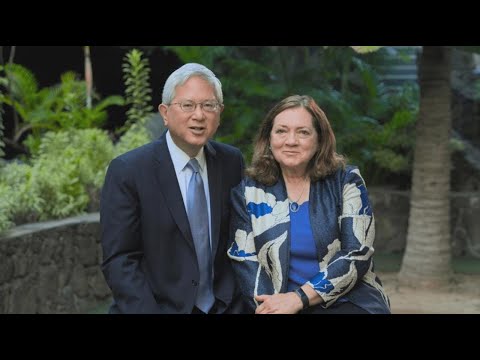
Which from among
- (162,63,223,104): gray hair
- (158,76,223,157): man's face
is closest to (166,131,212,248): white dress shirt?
(158,76,223,157): man's face

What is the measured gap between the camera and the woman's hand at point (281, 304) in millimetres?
3184

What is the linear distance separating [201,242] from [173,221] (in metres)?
0.15

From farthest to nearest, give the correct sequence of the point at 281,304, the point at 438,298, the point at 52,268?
the point at 438,298
the point at 52,268
the point at 281,304

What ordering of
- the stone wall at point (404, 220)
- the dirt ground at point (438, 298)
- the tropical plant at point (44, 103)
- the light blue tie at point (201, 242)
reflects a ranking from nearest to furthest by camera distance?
the light blue tie at point (201, 242) < the dirt ground at point (438, 298) < the stone wall at point (404, 220) < the tropical plant at point (44, 103)

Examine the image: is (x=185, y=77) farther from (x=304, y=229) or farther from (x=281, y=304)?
(x=281, y=304)

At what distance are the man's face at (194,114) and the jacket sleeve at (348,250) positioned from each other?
22.2 inches

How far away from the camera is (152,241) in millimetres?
3354

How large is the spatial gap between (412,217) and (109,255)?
6.51 m

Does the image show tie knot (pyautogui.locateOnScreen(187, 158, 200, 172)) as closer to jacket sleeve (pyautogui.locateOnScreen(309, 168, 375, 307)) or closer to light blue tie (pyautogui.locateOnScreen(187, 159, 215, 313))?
light blue tie (pyautogui.locateOnScreen(187, 159, 215, 313))

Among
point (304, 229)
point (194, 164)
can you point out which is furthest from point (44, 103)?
point (304, 229)

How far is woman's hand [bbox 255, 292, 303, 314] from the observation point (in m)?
3.18

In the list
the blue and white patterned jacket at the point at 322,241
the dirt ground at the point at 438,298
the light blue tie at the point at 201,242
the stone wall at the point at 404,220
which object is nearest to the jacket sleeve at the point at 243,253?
the blue and white patterned jacket at the point at 322,241

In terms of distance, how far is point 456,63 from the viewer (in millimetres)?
13820

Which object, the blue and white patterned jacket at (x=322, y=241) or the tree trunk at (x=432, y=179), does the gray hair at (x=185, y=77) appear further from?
the tree trunk at (x=432, y=179)
